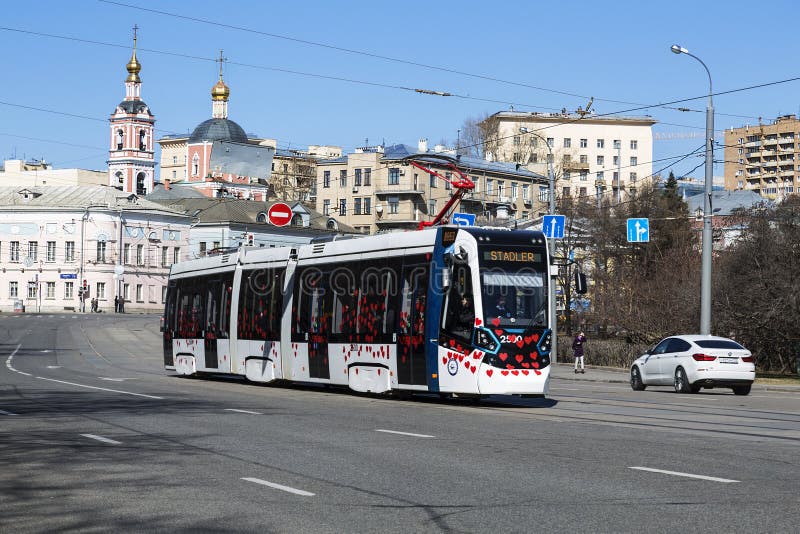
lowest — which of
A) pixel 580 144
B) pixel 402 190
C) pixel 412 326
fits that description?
pixel 412 326

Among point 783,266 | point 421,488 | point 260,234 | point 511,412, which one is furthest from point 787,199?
point 260,234

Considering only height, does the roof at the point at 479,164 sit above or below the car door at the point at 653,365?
above

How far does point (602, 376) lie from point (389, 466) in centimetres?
3225

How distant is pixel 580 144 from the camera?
486 ft

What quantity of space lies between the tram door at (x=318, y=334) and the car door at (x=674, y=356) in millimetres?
9591

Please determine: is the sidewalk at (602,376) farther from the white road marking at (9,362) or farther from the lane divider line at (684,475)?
the lane divider line at (684,475)

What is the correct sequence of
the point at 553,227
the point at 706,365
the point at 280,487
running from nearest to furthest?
the point at 280,487 → the point at 706,365 → the point at 553,227

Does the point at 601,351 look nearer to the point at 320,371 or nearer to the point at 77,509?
the point at 320,371

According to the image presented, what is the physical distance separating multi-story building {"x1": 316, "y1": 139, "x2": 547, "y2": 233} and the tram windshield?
87.0 meters

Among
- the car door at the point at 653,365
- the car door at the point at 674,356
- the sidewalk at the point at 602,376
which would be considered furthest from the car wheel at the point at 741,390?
the sidewalk at the point at 602,376

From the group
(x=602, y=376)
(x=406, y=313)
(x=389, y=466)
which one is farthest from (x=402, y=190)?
(x=389, y=466)

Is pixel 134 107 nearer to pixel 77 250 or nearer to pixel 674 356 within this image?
pixel 77 250

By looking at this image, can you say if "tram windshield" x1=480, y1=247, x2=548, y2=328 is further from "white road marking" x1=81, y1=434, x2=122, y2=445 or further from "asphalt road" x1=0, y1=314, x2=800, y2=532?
"white road marking" x1=81, y1=434, x2=122, y2=445

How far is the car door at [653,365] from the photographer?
106 ft
